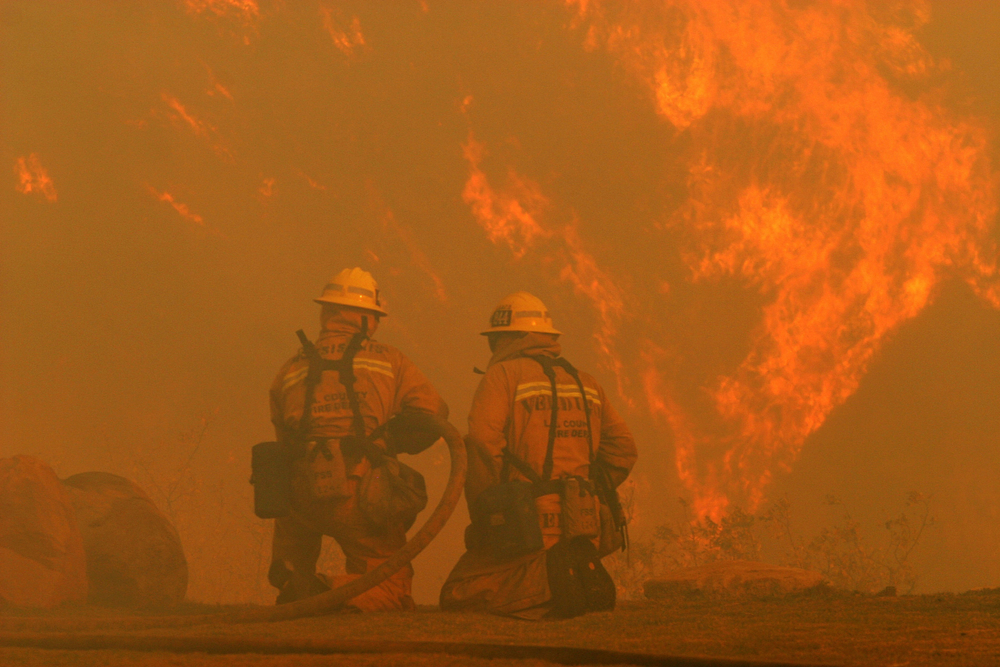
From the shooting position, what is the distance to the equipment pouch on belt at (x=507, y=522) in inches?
271

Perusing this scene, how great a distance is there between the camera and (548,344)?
7973mm

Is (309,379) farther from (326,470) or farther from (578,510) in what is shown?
(578,510)

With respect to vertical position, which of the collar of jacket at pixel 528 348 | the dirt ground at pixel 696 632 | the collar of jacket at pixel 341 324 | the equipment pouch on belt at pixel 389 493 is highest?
the collar of jacket at pixel 341 324

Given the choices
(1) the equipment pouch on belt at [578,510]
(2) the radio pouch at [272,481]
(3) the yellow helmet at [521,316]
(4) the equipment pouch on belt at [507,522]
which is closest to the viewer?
(4) the equipment pouch on belt at [507,522]

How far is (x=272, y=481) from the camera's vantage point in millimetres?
7520

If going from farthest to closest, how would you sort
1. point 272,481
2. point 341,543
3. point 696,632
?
point 341,543
point 272,481
point 696,632

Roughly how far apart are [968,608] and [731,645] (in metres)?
2.09

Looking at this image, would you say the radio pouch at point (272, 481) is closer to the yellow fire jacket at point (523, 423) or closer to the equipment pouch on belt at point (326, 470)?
the equipment pouch on belt at point (326, 470)

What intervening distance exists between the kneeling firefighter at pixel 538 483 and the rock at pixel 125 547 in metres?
3.76

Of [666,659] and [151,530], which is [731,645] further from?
[151,530]

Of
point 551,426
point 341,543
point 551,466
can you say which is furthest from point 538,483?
point 341,543

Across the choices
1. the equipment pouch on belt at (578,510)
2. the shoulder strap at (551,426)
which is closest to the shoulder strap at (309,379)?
the shoulder strap at (551,426)

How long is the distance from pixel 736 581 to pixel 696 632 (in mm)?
2837

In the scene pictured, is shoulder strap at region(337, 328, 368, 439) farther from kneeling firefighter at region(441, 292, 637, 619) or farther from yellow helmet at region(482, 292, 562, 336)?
yellow helmet at region(482, 292, 562, 336)
